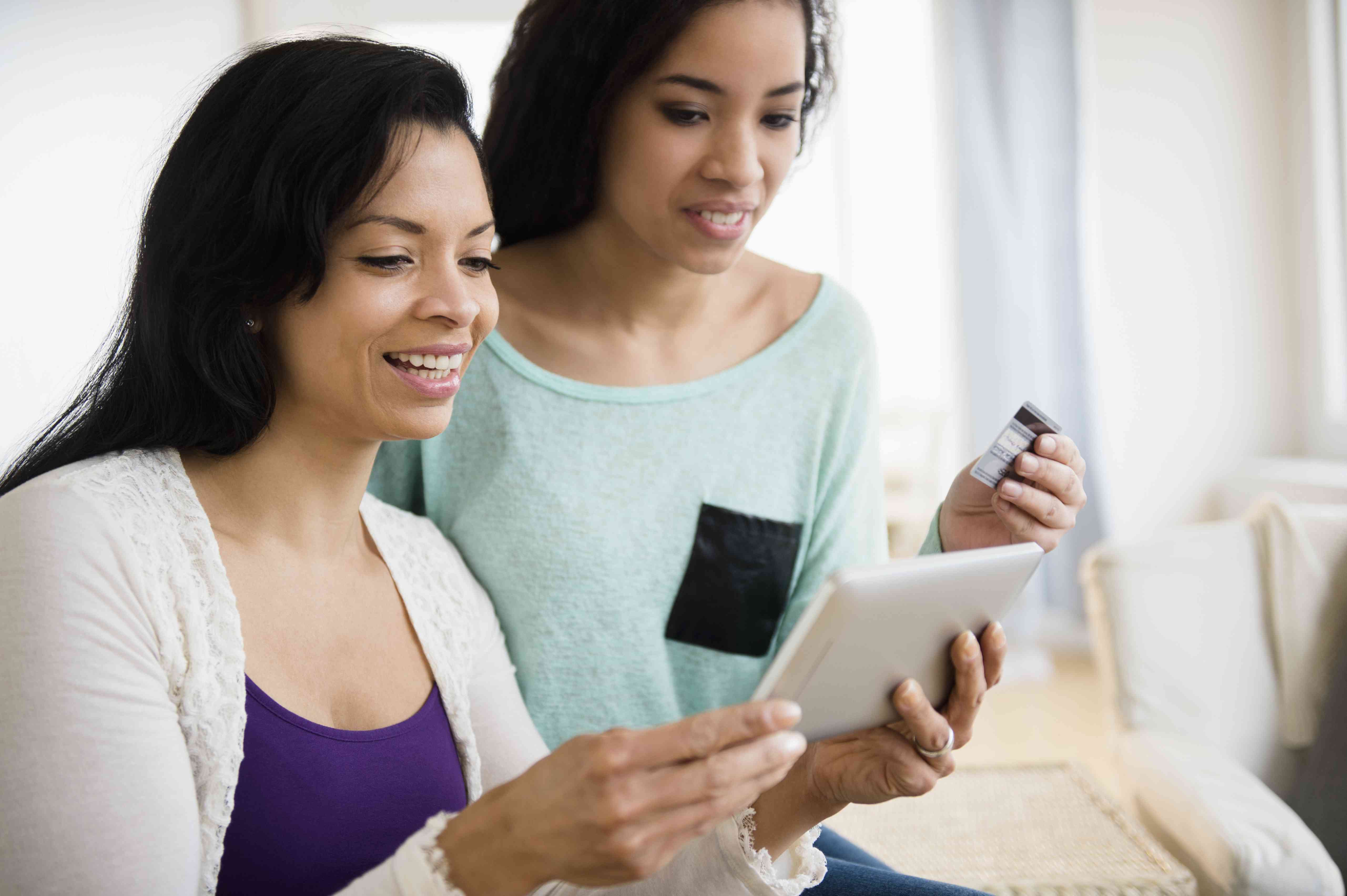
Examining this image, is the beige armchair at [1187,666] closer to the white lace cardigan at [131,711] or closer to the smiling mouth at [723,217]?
the white lace cardigan at [131,711]

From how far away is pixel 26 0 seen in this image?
108 inches

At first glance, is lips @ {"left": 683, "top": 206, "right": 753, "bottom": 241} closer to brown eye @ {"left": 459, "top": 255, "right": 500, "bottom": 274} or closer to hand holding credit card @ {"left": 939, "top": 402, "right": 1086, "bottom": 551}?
brown eye @ {"left": 459, "top": 255, "right": 500, "bottom": 274}

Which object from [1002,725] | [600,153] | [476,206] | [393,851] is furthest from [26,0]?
[1002,725]

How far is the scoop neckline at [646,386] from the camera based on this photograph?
1.34 m

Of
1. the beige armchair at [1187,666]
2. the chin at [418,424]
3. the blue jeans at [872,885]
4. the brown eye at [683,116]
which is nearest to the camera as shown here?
the chin at [418,424]

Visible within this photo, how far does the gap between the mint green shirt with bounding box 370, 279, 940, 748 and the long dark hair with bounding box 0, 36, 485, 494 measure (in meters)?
0.38

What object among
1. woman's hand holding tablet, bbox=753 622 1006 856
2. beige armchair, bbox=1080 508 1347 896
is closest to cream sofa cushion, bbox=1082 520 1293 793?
beige armchair, bbox=1080 508 1347 896

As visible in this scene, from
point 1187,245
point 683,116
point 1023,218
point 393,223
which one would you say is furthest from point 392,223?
point 1187,245

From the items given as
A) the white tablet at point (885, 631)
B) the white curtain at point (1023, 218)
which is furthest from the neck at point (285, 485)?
the white curtain at point (1023, 218)

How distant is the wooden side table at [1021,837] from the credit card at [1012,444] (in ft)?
2.77

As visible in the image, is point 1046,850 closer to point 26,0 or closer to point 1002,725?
point 1002,725

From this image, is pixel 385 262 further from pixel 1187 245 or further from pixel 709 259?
pixel 1187 245

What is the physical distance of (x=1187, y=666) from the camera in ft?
6.35

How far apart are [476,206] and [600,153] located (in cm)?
36
